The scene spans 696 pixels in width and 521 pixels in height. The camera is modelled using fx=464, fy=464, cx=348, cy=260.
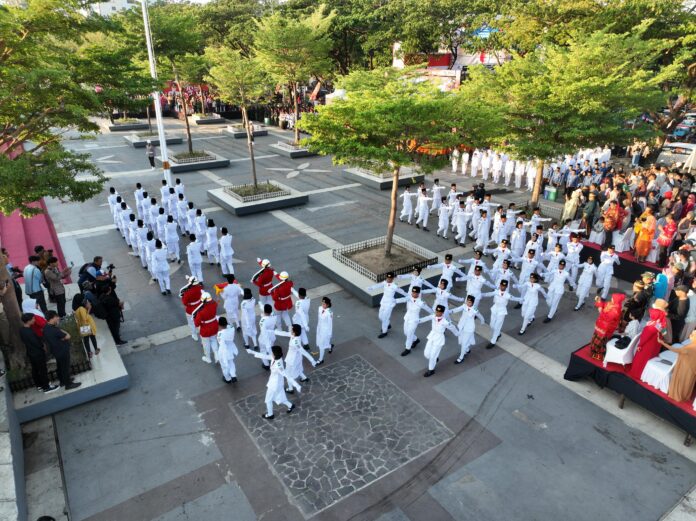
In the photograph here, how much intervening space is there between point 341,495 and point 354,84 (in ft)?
35.0

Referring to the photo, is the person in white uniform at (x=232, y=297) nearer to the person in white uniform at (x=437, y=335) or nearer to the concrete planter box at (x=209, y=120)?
the person in white uniform at (x=437, y=335)

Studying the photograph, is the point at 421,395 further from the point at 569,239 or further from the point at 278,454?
the point at 569,239

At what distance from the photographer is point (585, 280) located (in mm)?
11516

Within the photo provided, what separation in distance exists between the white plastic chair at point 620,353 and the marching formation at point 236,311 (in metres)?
5.26

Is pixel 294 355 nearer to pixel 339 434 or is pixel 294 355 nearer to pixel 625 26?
pixel 339 434

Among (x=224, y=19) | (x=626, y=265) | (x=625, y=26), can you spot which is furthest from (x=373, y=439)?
(x=224, y=19)

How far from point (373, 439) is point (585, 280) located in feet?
23.4

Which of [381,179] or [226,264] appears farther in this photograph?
[381,179]

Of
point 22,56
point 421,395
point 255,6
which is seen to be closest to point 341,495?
point 421,395

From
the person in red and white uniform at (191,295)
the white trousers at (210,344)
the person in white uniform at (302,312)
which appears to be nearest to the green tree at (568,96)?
the person in white uniform at (302,312)

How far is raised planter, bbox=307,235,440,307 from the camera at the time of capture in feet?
39.3

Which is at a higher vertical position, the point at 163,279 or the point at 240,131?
the point at 240,131

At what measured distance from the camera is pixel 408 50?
31.1m

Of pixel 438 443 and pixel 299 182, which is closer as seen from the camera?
pixel 438 443
